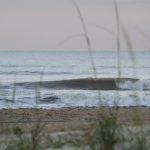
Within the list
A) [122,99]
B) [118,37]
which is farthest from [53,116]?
[118,37]

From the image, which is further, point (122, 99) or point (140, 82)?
point (140, 82)

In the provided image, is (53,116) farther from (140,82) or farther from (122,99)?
(140,82)

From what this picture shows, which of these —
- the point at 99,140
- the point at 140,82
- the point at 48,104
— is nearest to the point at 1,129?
the point at 99,140

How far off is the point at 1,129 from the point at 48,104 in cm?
1262

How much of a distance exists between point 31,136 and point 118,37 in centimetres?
87

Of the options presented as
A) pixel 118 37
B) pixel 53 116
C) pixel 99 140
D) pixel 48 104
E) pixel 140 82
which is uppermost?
pixel 140 82

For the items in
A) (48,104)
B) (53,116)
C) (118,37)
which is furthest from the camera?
(48,104)

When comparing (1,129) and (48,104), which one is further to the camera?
(48,104)

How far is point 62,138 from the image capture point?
3.73 m

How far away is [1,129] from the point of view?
406cm

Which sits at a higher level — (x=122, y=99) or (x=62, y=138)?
(x=122, y=99)

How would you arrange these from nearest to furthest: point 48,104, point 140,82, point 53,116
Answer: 1. point 53,116
2. point 48,104
3. point 140,82

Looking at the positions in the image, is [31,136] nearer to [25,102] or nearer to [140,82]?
[25,102]

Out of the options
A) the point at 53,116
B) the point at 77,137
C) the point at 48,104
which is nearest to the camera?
the point at 77,137
